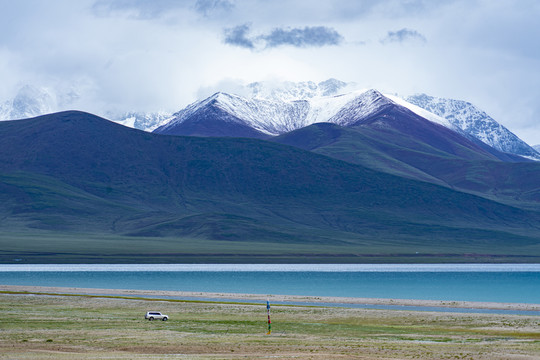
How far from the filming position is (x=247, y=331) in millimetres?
53219

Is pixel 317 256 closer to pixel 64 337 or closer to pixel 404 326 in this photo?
pixel 404 326

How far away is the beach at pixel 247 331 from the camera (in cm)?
4112

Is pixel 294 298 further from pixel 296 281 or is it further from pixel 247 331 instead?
pixel 247 331

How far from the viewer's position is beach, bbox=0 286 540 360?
41125 millimetres

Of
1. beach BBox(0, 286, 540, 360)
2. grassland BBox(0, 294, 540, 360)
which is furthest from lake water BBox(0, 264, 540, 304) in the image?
grassland BBox(0, 294, 540, 360)

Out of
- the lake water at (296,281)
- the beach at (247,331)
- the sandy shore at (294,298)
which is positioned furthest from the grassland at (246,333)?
the lake water at (296,281)

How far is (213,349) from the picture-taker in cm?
4262

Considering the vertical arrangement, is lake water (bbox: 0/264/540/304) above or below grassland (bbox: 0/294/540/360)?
above

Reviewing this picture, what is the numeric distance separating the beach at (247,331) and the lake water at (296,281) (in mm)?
15344

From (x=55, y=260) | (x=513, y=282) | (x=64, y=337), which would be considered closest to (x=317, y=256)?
(x=55, y=260)

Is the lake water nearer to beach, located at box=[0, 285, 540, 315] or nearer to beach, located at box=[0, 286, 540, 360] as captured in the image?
beach, located at box=[0, 285, 540, 315]

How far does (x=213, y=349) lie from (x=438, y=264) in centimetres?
15040

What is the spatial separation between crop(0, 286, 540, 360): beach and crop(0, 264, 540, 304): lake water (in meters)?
15.3

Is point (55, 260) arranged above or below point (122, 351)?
above
